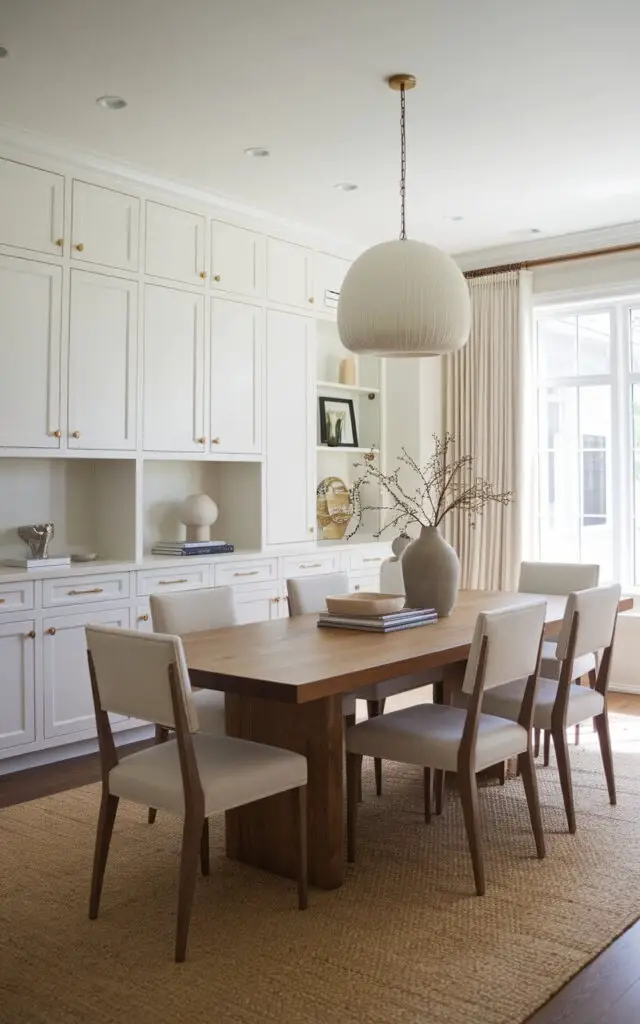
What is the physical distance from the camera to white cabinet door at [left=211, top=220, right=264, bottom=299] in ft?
17.1

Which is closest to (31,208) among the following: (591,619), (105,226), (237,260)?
(105,226)

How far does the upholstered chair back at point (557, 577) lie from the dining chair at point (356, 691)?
2.88 feet

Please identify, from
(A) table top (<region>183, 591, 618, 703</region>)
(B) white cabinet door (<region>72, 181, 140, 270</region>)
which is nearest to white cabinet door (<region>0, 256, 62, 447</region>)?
(B) white cabinet door (<region>72, 181, 140, 270</region>)

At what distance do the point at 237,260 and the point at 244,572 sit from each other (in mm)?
1720

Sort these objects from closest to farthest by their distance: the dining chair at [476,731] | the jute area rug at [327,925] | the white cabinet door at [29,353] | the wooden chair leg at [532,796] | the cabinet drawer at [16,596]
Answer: the jute area rug at [327,925] → the dining chair at [476,731] → the wooden chair leg at [532,796] → the cabinet drawer at [16,596] → the white cabinet door at [29,353]

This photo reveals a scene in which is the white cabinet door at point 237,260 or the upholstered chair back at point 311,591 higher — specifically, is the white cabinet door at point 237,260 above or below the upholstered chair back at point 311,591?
above

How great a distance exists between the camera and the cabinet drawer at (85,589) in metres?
4.27

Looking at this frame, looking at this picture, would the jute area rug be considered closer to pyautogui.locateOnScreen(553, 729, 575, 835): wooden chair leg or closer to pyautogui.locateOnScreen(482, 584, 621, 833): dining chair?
pyautogui.locateOnScreen(553, 729, 575, 835): wooden chair leg

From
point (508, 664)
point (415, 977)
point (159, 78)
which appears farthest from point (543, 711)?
point (159, 78)

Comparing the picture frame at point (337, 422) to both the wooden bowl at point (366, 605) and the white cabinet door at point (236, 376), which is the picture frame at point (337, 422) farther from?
the wooden bowl at point (366, 605)

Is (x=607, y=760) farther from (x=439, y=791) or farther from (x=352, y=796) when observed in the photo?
(x=352, y=796)

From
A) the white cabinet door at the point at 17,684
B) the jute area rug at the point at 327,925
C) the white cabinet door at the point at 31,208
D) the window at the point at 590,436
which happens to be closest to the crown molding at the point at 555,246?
the window at the point at 590,436

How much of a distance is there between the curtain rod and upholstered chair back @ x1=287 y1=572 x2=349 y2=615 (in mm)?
2846

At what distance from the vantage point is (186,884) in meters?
2.48
